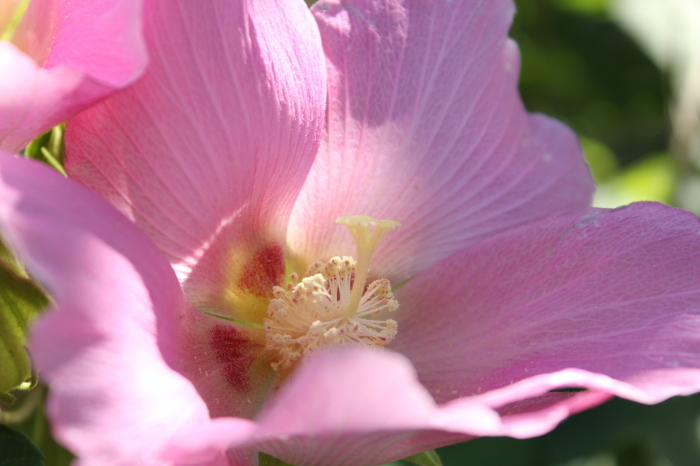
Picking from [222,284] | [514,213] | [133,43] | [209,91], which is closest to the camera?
[133,43]

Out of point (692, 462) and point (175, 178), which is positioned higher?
point (175, 178)

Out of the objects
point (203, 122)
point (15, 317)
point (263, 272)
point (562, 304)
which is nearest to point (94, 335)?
point (15, 317)

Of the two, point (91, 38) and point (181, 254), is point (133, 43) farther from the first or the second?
point (181, 254)

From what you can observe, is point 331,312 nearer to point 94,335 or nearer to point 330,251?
point 330,251

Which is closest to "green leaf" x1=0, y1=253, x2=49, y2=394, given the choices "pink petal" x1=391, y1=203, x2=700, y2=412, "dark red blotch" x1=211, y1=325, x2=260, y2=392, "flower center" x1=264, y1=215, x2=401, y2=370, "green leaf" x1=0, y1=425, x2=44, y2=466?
"green leaf" x1=0, y1=425, x2=44, y2=466

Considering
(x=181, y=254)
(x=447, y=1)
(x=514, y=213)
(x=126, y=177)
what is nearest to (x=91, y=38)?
(x=126, y=177)
